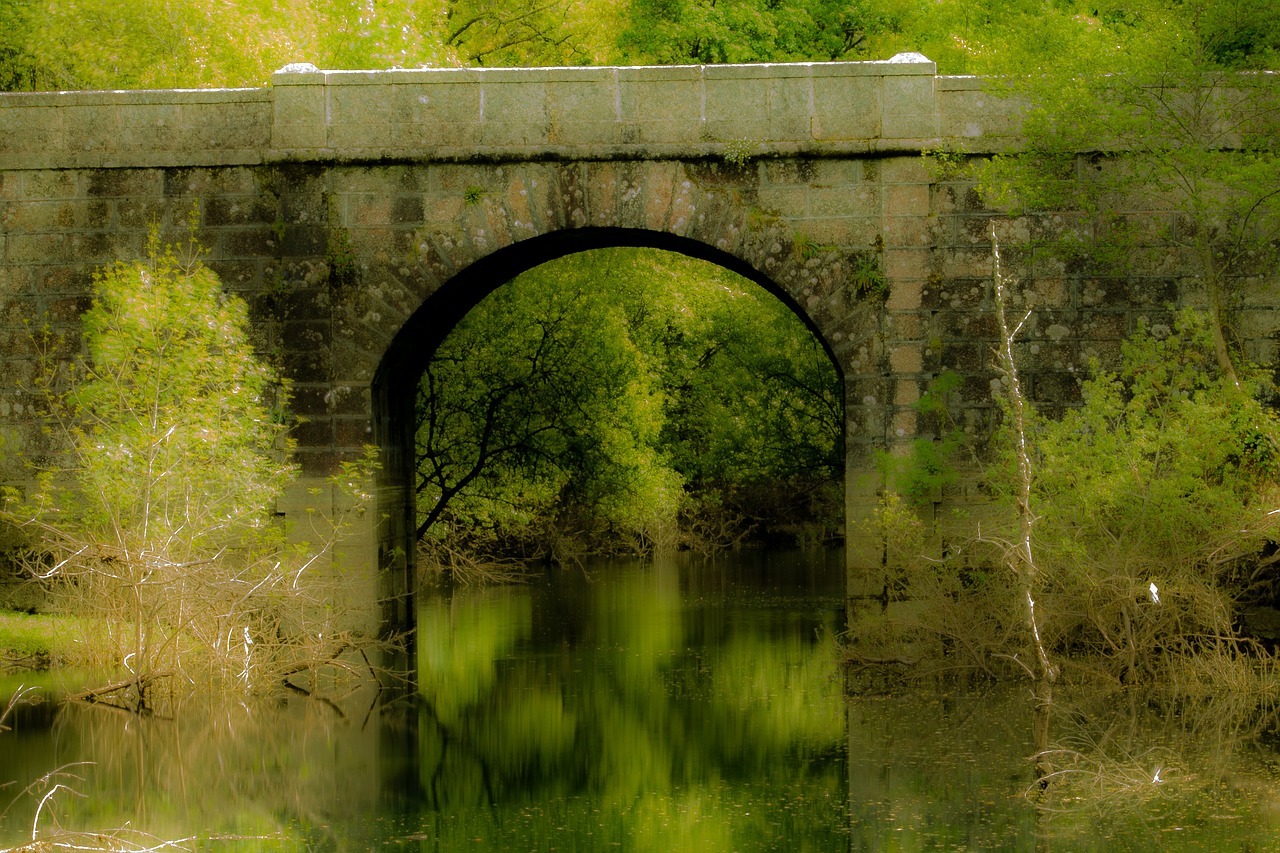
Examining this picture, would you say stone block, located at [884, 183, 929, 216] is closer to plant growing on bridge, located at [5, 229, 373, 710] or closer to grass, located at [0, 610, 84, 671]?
plant growing on bridge, located at [5, 229, 373, 710]

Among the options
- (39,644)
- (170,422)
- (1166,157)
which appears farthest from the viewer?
(39,644)

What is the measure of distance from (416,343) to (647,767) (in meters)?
6.06

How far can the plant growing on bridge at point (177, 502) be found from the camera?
11.3 meters

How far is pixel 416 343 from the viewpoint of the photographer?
47.7 ft

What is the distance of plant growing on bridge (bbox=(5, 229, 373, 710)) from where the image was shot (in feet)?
36.9

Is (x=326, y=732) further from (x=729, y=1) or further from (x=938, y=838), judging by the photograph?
(x=729, y=1)

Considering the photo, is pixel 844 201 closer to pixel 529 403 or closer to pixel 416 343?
pixel 416 343

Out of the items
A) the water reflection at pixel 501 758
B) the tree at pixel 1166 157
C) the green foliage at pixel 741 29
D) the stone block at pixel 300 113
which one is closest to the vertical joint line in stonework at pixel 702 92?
the tree at pixel 1166 157

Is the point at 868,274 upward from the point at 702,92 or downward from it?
downward

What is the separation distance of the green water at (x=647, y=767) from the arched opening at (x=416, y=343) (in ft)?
5.14

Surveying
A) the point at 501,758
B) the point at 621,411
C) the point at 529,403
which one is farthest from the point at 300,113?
the point at 621,411

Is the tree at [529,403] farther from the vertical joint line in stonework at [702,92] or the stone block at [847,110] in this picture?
the stone block at [847,110]

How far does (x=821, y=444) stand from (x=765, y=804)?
1932 centimetres

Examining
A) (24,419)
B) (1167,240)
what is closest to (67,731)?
(24,419)
